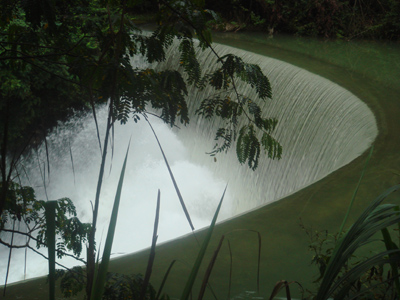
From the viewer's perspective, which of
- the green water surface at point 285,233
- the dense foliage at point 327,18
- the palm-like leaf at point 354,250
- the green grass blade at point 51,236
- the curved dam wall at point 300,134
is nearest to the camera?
the green grass blade at point 51,236

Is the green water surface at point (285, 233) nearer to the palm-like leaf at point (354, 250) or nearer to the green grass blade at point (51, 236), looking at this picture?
the palm-like leaf at point (354, 250)

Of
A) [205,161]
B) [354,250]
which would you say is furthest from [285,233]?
[205,161]

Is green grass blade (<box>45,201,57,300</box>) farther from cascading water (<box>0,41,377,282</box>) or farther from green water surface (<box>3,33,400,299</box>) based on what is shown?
cascading water (<box>0,41,377,282</box>)

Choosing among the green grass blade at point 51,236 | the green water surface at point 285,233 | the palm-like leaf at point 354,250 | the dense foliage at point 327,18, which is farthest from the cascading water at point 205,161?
the green grass blade at point 51,236

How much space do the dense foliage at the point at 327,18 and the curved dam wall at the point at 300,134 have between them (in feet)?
11.9

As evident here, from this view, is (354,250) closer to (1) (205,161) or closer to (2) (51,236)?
(2) (51,236)

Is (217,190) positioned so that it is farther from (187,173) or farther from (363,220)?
(363,220)

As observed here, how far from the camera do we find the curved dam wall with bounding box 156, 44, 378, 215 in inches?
217

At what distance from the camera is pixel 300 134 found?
6379 millimetres

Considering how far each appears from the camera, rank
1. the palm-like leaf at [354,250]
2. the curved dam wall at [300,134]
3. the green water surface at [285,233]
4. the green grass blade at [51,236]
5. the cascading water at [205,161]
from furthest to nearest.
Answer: the cascading water at [205,161] → the curved dam wall at [300,134] → the green water surface at [285,233] → the palm-like leaf at [354,250] → the green grass blade at [51,236]

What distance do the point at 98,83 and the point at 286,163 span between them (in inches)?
177

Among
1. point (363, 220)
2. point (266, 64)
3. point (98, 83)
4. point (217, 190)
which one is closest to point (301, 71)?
point (266, 64)

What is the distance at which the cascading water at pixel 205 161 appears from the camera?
5.87 m

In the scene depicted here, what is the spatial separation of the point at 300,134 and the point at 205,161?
92.6 inches
